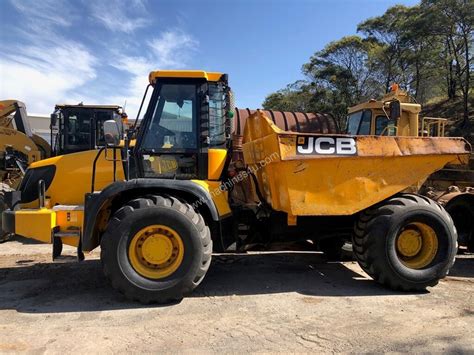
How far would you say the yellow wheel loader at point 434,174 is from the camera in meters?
7.08

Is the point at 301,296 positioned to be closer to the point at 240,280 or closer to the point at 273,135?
the point at 240,280

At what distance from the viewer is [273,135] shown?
5016 mm

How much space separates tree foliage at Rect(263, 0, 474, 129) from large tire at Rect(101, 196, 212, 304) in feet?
73.2

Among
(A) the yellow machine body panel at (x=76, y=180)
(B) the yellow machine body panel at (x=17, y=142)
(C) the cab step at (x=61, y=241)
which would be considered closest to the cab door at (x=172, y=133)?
(A) the yellow machine body panel at (x=76, y=180)

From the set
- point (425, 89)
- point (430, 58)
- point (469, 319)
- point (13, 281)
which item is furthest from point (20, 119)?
point (425, 89)

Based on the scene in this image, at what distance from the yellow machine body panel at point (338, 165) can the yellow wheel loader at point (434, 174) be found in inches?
30.1

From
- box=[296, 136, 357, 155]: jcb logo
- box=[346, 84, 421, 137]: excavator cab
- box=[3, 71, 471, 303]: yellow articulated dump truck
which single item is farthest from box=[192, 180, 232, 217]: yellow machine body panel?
box=[346, 84, 421, 137]: excavator cab

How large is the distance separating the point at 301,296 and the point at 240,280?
3.17 feet

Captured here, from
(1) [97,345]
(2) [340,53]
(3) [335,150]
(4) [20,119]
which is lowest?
(1) [97,345]

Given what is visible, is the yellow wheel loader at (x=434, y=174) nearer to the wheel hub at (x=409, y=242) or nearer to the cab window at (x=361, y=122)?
the cab window at (x=361, y=122)

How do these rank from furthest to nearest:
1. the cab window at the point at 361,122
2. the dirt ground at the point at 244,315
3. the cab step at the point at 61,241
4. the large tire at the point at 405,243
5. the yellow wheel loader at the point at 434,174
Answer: the cab window at the point at 361,122 → the yellow wheel loader at the point at 434,174 → the large tire at the point at 405,243 → the cab step at the point at 61,241 → the dirt ground at the point at 244,315

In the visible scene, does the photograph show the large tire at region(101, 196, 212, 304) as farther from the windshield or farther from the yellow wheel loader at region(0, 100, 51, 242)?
the yellow wheel loader at region(0, 100, 51, 242)

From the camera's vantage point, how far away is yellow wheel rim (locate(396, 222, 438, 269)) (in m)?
5.42

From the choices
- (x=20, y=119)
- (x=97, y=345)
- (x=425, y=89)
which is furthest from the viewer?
(x=425, y=89)
